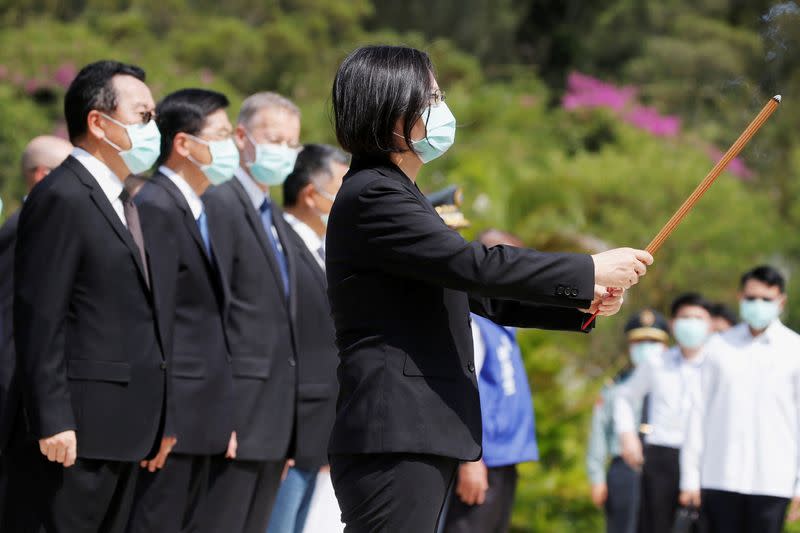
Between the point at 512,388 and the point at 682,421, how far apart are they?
7.99ft

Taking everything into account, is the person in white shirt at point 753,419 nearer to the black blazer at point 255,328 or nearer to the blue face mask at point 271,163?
the black blazer at point 255,328

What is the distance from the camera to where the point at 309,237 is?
6629 millimetres

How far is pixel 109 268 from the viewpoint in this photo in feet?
15.1

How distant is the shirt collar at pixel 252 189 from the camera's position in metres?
6.34

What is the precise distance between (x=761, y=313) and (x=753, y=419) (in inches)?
24.5

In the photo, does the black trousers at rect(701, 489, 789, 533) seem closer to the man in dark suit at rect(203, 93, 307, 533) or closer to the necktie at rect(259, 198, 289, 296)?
the man in dark suit at rect(203, 93, 307, 533)

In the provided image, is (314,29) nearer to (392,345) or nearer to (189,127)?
(189,127)

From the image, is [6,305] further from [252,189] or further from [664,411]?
[664,411]

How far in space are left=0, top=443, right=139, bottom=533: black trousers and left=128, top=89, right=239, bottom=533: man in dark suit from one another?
349 millimetres

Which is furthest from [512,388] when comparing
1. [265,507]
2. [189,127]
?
[189,127]

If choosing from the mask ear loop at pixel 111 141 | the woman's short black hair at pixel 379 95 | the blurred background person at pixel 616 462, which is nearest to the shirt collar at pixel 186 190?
the mask ear loop at pixel 111 141

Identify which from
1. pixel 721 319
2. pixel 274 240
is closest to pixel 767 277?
pixel 721 319

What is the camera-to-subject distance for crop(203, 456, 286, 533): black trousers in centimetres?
555

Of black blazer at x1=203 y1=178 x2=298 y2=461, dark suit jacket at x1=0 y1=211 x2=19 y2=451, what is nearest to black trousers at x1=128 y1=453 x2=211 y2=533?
black blazer at x1=203 y1=178 x2=298 y2=461
